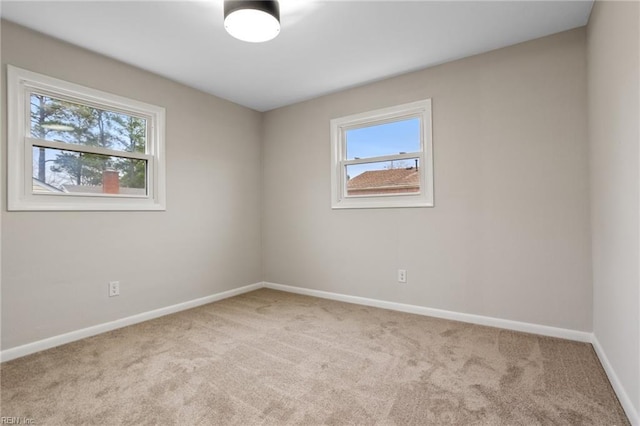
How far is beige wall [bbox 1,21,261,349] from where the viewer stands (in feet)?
7.70

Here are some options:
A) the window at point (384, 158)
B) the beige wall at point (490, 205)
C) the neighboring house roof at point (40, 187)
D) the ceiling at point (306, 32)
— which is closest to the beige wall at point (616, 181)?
the beige wall at point (490, 205)

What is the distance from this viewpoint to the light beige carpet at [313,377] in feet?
5.26

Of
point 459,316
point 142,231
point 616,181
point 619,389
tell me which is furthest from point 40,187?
point 619,389

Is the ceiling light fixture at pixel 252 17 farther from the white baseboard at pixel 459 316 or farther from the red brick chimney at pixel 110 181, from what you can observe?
the white baseboard at pixel 459 316

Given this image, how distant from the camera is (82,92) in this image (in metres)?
2.67

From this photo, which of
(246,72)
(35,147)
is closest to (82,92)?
(35,147)

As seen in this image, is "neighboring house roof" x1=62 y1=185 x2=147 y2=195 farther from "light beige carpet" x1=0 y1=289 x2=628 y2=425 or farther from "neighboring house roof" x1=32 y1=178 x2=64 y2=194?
"light beige carpet" x1=0 y1=289 x2=628 y2=425

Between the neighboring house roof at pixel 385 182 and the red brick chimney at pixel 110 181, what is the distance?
2.43 meters

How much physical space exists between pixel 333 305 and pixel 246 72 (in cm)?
268

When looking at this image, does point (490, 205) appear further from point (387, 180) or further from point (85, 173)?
point (85, 173)

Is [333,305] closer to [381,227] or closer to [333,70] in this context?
[381,227]

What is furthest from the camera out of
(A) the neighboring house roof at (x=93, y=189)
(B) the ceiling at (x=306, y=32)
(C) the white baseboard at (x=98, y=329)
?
(A) the neighboring house roof at (x=93, y=189)

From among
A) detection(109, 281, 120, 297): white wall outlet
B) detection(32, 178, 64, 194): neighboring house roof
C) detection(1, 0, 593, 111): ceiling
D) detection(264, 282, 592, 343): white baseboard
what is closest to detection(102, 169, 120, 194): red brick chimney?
detection(32, 178, 64, 194): neighboring house roof

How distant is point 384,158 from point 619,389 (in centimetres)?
255
